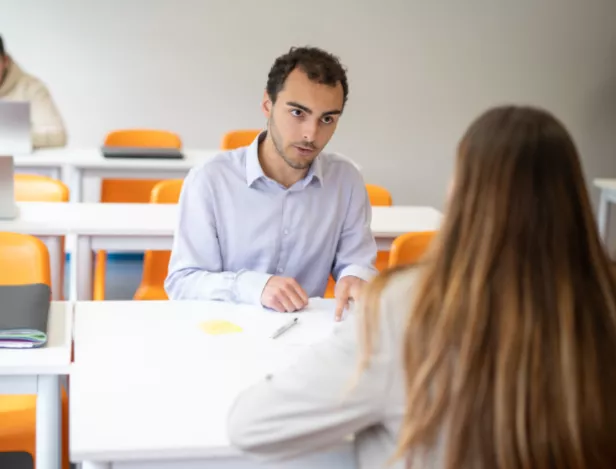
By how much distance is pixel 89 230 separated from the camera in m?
2.97

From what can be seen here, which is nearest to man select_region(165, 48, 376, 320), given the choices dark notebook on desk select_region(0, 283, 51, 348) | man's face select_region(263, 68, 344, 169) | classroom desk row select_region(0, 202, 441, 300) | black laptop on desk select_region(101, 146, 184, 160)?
man's face select_region(263, 68, 344, 169)

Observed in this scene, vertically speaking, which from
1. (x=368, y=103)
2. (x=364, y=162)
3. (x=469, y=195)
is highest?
(x=469, y=195)

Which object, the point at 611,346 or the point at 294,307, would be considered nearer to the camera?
the point at 611,346

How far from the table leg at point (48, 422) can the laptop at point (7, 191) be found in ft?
4.23

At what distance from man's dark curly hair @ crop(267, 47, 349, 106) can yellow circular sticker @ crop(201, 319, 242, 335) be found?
74 cm

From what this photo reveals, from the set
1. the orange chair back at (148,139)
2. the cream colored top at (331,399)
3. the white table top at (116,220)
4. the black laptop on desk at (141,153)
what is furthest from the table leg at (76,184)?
the cream colored top at (331,399)

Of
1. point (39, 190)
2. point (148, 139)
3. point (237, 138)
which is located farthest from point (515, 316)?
point (148, 139)

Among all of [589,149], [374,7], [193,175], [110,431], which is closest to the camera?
[110,431]

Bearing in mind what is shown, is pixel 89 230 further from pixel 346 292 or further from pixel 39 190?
pixel 346 292

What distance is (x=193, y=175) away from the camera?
2.40 meters

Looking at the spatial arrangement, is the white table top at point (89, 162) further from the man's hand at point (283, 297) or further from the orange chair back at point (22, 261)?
the man's hand at point (283, 297)

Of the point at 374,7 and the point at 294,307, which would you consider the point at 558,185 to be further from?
the point at 374,7

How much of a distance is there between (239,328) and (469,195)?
1.02 metres

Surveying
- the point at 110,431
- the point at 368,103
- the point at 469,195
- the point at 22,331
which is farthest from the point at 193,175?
the point at 368,103
